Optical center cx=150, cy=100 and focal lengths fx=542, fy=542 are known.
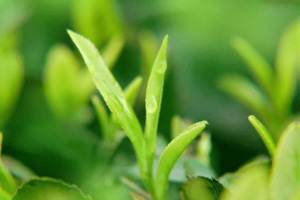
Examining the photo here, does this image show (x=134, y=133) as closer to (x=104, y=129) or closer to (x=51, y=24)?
(x=104, y=129)

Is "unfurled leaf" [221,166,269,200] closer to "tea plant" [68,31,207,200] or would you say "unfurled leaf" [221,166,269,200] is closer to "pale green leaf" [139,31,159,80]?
"tea plant" [68,31,207,200]

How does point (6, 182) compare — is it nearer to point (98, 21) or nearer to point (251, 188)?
point (251, 188)

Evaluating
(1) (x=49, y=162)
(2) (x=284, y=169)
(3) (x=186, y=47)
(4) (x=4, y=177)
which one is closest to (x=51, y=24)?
(3) (x=186, y=47)

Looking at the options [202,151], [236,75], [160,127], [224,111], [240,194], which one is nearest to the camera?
[240,194]

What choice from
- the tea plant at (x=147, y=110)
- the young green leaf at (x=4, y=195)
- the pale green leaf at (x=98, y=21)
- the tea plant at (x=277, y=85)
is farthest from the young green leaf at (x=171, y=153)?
the pale green leaf at (x=98, y=21)

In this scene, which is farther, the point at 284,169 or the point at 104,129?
the point at 104,129

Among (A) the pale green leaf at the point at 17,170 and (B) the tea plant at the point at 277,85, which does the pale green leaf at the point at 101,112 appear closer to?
(A) the pale green leaf at the point at 17,170

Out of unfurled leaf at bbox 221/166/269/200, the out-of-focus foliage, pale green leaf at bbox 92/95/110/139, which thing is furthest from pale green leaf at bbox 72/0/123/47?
unfurled leaf at bbox 221/166/269/200

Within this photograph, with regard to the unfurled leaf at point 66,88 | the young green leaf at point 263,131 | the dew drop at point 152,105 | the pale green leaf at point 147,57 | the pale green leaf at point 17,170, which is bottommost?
the pale green leaf at point 17,170
